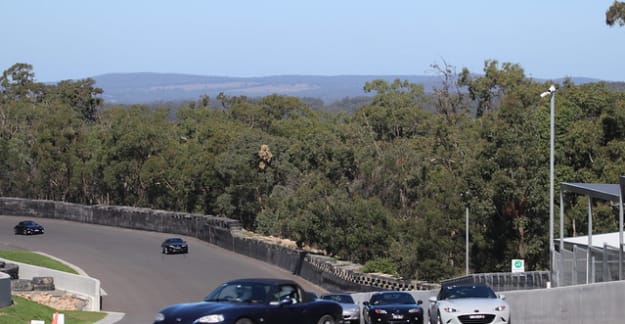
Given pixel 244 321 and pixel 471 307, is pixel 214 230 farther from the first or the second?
pixel 244 321

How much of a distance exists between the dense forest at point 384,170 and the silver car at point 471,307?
36.0 m

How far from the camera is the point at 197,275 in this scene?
193ft

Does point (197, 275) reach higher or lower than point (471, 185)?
lower

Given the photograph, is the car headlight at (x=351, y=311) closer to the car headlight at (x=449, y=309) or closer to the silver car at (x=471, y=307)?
the silver car at (x=471, y=307)

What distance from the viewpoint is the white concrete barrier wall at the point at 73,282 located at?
46.4m

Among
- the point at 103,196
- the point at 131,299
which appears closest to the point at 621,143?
the point at 131,299

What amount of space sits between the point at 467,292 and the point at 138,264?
41174 mm

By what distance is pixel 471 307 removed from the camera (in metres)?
23.0

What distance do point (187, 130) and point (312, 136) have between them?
148 ft

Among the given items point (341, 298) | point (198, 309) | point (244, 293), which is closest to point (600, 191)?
point (341, 298)

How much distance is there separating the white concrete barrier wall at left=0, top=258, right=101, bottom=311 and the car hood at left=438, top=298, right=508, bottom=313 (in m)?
25.2

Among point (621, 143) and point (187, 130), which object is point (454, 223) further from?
point (187, 130)

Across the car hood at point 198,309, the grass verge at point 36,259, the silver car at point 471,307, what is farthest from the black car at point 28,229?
the car hood at point 198,309

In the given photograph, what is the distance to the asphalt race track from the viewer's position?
51062mm
